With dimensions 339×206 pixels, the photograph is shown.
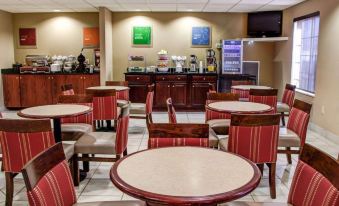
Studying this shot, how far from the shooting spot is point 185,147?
2359 mm

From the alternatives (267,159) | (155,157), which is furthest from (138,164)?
(267,159)

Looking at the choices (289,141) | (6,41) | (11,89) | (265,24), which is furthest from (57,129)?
(265,24)

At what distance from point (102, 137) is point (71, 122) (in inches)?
37.6

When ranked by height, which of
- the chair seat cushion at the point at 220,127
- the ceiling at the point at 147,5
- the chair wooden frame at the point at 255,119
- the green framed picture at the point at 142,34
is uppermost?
the ceiling at the point at 147,5

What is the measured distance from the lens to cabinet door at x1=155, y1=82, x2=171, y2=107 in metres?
8.19

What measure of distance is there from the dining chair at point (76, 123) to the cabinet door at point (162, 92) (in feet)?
12.7

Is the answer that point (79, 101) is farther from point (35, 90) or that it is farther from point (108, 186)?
point (35, 90)

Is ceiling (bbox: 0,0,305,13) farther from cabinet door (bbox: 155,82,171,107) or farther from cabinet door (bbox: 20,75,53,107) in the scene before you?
cabinet door (bbox: 155,82,171,107)

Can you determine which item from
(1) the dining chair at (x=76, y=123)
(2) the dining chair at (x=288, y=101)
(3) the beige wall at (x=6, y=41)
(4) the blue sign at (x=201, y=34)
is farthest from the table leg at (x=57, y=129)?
(4) the blue sign at (x=201, y=34)

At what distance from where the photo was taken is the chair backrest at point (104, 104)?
5.22m

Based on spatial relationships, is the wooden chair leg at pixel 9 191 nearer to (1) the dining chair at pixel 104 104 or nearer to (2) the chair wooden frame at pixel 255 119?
(2) the chair wooden frame at pixel 255 119

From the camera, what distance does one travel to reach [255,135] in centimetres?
304

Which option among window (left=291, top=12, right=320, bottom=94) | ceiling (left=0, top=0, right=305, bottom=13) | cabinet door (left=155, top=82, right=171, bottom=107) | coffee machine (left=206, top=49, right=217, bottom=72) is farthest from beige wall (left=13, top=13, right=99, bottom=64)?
window (left=291, top=12, right=320, bottom=94)

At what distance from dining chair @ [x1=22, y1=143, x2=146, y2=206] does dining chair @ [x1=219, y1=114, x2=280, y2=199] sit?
1.25m
